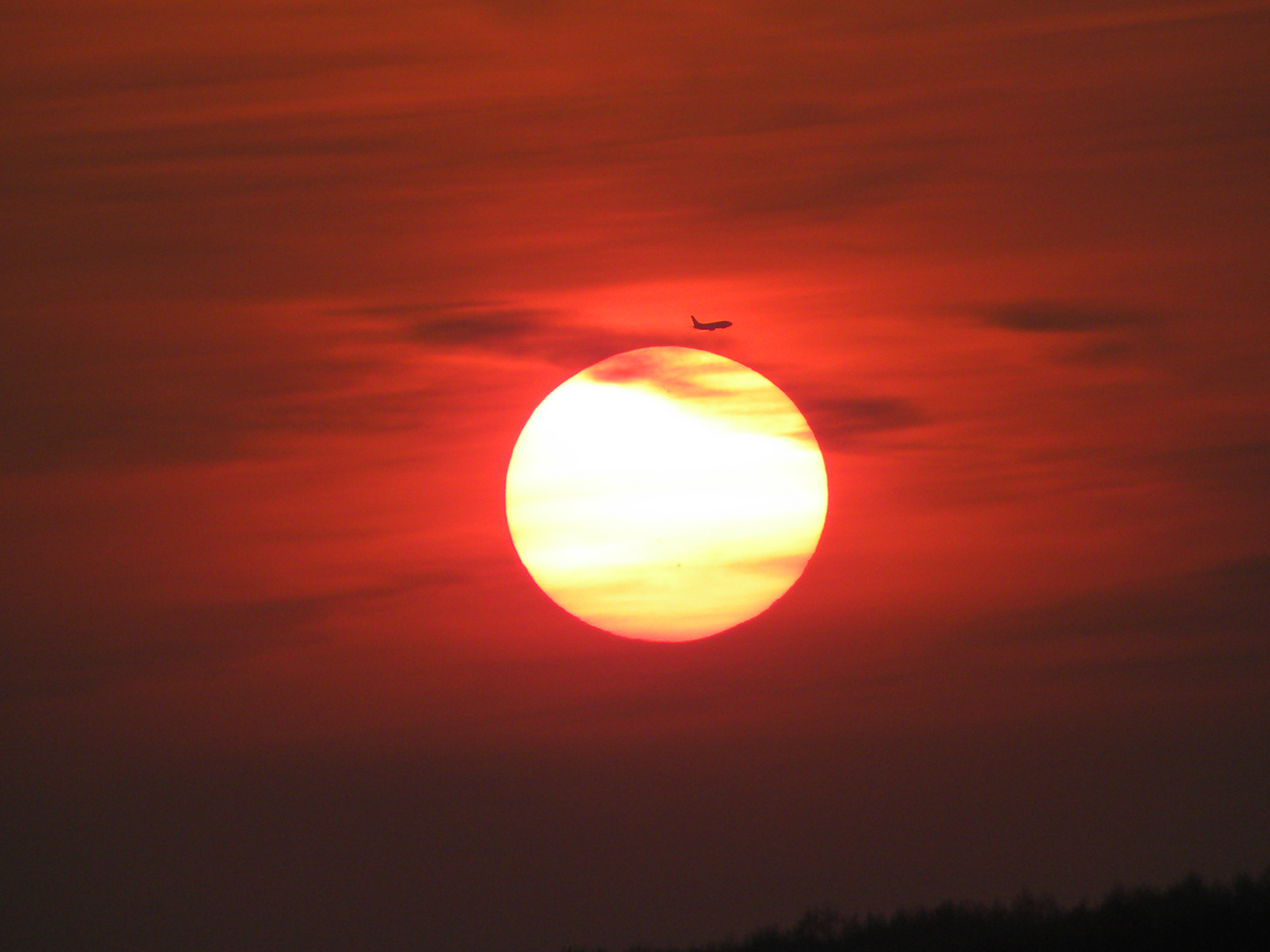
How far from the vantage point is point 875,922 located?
3928 cm

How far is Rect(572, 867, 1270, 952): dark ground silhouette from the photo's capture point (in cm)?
3080

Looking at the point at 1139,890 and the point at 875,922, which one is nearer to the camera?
the point at 1139,890

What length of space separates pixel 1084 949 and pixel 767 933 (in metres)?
11.0

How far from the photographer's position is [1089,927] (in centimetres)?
3228

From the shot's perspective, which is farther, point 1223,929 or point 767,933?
point 767,933

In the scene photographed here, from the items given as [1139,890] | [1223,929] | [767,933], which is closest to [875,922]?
[767,933]

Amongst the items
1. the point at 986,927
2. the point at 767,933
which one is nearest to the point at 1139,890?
the point at 986,927

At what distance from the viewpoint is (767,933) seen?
4100cm

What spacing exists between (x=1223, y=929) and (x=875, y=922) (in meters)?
9.82

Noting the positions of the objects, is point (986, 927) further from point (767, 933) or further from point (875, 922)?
point (767, 933)

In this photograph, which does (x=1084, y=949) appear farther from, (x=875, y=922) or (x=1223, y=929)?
(x=875, y=922)

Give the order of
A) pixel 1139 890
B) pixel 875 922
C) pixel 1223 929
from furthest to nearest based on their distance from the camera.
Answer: pixel 875 922, pixel 1139 890, pixel 1223 929

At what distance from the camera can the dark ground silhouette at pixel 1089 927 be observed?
30.8 m

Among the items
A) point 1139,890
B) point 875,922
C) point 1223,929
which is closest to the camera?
point 1223,929
